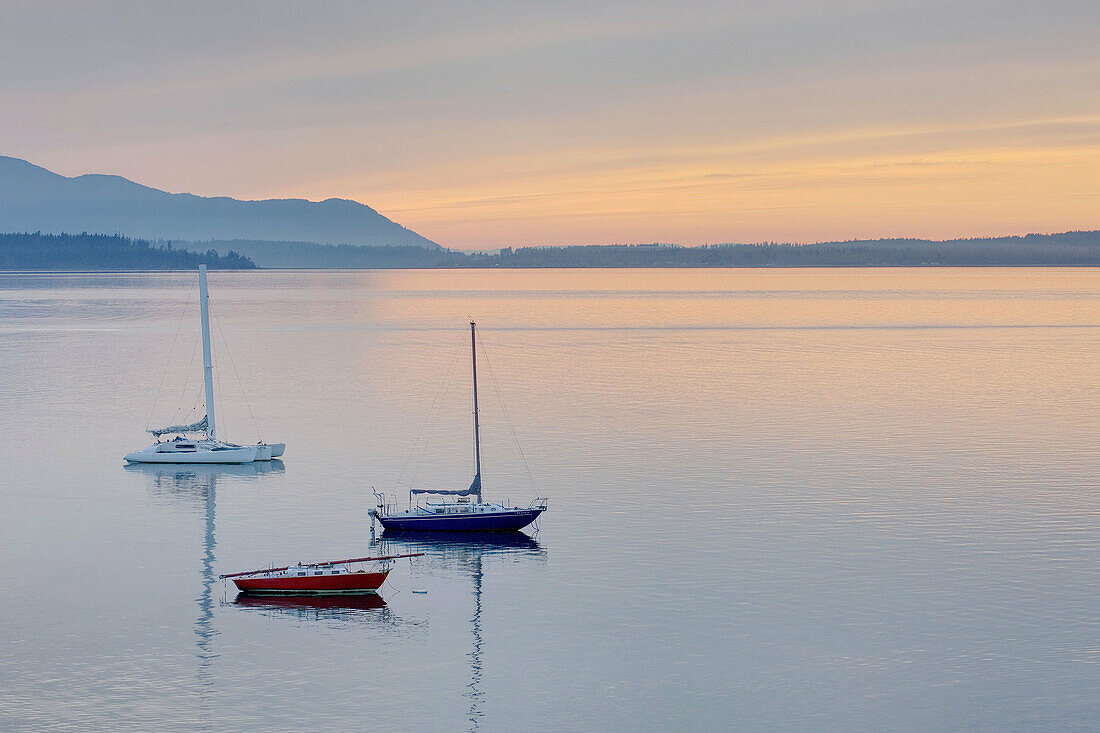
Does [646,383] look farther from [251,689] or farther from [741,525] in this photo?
[251,689]

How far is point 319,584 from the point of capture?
42625 mm

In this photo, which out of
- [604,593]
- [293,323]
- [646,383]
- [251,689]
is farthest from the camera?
[293,323]

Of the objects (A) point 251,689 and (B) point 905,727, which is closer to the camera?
(B) point 905,727

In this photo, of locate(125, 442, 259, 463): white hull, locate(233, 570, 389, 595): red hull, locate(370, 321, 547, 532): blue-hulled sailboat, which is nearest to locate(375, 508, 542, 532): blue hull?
locate(370, 321, 547, 532): blue-hulled sailboat

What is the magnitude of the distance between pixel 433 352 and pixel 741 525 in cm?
9161

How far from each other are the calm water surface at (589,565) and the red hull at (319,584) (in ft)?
2.27

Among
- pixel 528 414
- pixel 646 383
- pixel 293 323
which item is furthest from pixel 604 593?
pixel 293 323

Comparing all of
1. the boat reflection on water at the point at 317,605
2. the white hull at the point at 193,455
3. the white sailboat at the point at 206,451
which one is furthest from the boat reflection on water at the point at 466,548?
the white hull at the point at 193,455

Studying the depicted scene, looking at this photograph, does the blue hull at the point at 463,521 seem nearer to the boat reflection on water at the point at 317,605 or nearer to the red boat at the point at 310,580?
the red boat at the point at 310,580

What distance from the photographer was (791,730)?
31703 mm

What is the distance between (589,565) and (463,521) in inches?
298

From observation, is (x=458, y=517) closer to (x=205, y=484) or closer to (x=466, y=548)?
(x=466, y=548)

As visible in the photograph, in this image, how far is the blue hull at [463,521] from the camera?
50.8m

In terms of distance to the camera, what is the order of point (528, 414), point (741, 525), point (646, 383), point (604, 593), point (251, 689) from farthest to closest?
point (646, 383) → point (528, 414) → point (741, 525) → point (604, 593) → point (251, 689)
